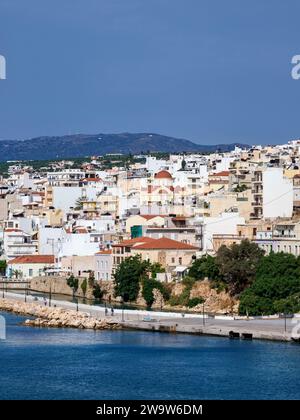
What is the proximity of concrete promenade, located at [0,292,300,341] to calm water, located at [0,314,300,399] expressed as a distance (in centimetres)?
64

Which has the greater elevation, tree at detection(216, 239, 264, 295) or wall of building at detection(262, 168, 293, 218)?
wall of building at detection(262, 168, 293, 218)

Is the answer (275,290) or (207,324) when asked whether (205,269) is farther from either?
(207,324)

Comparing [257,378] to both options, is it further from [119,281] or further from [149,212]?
[149,212]

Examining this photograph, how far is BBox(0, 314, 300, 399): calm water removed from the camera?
1255 inches

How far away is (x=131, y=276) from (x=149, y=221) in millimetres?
7251

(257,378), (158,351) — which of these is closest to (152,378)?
(257,378)

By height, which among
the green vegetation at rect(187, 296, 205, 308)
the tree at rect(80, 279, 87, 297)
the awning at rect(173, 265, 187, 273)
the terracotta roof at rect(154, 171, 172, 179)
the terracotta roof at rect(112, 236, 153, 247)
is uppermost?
the terracotta roof at rect(154, 171, 172, 179)

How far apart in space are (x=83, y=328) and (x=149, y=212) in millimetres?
20143

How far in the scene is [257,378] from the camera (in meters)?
33.5

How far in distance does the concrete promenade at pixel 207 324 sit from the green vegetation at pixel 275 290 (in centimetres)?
68

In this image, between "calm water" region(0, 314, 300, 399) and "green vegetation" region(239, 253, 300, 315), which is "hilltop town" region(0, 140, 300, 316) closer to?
"green vegetation" region(239, 253, 300, 315)

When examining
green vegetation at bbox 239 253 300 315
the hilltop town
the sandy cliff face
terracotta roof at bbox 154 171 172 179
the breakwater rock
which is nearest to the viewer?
green vegetation at bbox 239 253 300 315

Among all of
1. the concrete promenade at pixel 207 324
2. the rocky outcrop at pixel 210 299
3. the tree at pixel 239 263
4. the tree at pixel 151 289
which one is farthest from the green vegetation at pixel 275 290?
the tree at pixel 151 289

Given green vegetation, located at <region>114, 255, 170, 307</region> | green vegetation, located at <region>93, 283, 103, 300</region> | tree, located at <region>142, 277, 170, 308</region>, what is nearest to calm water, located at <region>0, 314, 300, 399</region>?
tree, located at <region>142, 277, 170, 308</region>
